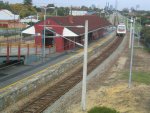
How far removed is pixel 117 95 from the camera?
25.8 meters

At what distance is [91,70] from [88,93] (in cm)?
1035

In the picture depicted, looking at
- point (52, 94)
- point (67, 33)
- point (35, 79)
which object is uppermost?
point (67, 33)

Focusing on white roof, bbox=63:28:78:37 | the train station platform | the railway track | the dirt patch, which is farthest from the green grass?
white roof, bbox=63:28:78:37

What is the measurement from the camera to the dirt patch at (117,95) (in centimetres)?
2253

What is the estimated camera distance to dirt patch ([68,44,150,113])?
22.5 meters

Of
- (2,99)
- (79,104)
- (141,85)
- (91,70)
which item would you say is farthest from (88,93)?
(91,70)

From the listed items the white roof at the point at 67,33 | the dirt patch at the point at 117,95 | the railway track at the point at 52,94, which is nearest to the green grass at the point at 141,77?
the dirt patch at the point at 117,95

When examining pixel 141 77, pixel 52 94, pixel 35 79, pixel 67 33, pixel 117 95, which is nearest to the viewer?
pixel 117 95

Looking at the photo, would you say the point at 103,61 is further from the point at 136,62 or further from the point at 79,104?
the point at 79,104

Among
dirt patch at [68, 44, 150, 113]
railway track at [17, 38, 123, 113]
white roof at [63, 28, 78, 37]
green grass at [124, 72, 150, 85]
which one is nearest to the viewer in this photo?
railway track at [17, 38, 123, 113]

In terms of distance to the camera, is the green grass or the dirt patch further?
the green grass

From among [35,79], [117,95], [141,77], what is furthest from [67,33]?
[117,95]

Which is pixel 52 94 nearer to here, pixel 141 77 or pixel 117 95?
pixel 117 95

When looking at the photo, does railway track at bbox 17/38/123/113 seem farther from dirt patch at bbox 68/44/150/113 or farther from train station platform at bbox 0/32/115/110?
dirt patch at bbox 68/44/150/113
